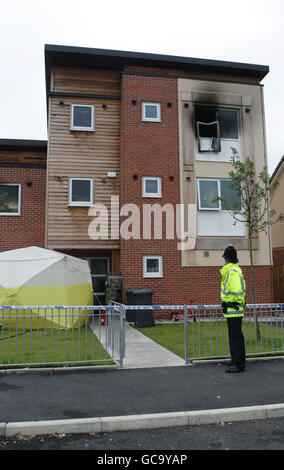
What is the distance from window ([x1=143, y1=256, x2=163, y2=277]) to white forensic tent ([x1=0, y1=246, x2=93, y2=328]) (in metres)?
2.87

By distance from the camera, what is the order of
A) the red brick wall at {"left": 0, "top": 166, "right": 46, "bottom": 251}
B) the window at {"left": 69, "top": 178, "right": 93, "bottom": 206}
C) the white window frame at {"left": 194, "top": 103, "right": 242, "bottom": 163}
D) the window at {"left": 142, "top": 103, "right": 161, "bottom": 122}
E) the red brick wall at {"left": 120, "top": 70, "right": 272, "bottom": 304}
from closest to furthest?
the red brick wall at {"left": 120, "top": 70, "right": 272, "bottom": 304} → the window at {"left": 69, "top": 178, "right": 93, "bottom": 206} → the window at {"left": 142, "top": 103, "right": 161, "bottom": 122} → the white window frame at {"left": 194, "top": 103, "right": 242, "bottom": 163} → the red brick wall at {"left": 0, "top": 166, "right": 46, "bottom": 251}

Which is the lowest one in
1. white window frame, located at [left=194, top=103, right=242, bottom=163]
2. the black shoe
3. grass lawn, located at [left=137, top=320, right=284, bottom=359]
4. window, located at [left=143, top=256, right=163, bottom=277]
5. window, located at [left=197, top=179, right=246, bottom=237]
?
the black shoe

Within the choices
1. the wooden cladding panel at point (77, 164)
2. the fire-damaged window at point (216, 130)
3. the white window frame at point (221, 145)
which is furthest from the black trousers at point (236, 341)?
the fire-damaged window at point (216, 130)

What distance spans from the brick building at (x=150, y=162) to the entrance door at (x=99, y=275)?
0.19 ft

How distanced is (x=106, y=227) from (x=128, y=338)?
5.38 m

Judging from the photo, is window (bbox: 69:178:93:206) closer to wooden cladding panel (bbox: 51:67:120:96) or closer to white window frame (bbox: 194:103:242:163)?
wooden cladding panel (bbox: 51:67:120:96)

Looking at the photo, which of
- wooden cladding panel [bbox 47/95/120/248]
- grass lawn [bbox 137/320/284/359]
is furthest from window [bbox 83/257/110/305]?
grass lawn [bbox 137/320/284/359]

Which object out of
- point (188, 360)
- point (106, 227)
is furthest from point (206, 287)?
point (188, 360)

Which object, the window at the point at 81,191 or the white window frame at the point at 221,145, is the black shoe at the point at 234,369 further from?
the white window frame at the point at 221,145

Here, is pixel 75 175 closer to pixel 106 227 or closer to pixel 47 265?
pixel 106 227

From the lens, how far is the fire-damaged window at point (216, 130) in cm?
1573

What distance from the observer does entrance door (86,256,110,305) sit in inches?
637

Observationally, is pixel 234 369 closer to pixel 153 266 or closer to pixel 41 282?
pixel 41 282

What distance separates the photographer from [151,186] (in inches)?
598
